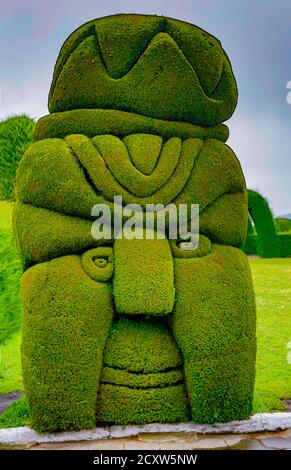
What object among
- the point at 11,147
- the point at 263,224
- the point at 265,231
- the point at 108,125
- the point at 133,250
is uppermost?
the point at 11,147

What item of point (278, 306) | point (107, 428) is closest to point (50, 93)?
point (107, 428)

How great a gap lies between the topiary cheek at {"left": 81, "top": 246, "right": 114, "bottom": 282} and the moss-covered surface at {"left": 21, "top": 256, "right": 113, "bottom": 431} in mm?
73

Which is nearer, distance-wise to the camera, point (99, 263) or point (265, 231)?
point (99, 263)

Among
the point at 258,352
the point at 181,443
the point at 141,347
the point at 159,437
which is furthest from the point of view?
the point at 258,352

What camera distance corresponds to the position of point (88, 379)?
4691mm

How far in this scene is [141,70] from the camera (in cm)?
530

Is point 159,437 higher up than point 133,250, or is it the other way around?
point 133,250

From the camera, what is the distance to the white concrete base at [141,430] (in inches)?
183

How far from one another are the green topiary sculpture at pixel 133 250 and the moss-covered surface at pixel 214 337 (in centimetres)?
1

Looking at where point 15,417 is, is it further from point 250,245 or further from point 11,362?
point 250,245

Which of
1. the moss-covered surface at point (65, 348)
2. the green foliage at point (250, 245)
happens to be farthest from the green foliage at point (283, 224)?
the moss-covered surface at point (65, 348)

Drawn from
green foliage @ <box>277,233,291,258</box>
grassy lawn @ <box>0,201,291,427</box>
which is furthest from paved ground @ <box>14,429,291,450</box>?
green foliage @ <box>277,233,291,258</box>

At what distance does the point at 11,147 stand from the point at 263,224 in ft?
41.7

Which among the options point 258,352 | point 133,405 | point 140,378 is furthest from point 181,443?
point 258,352
